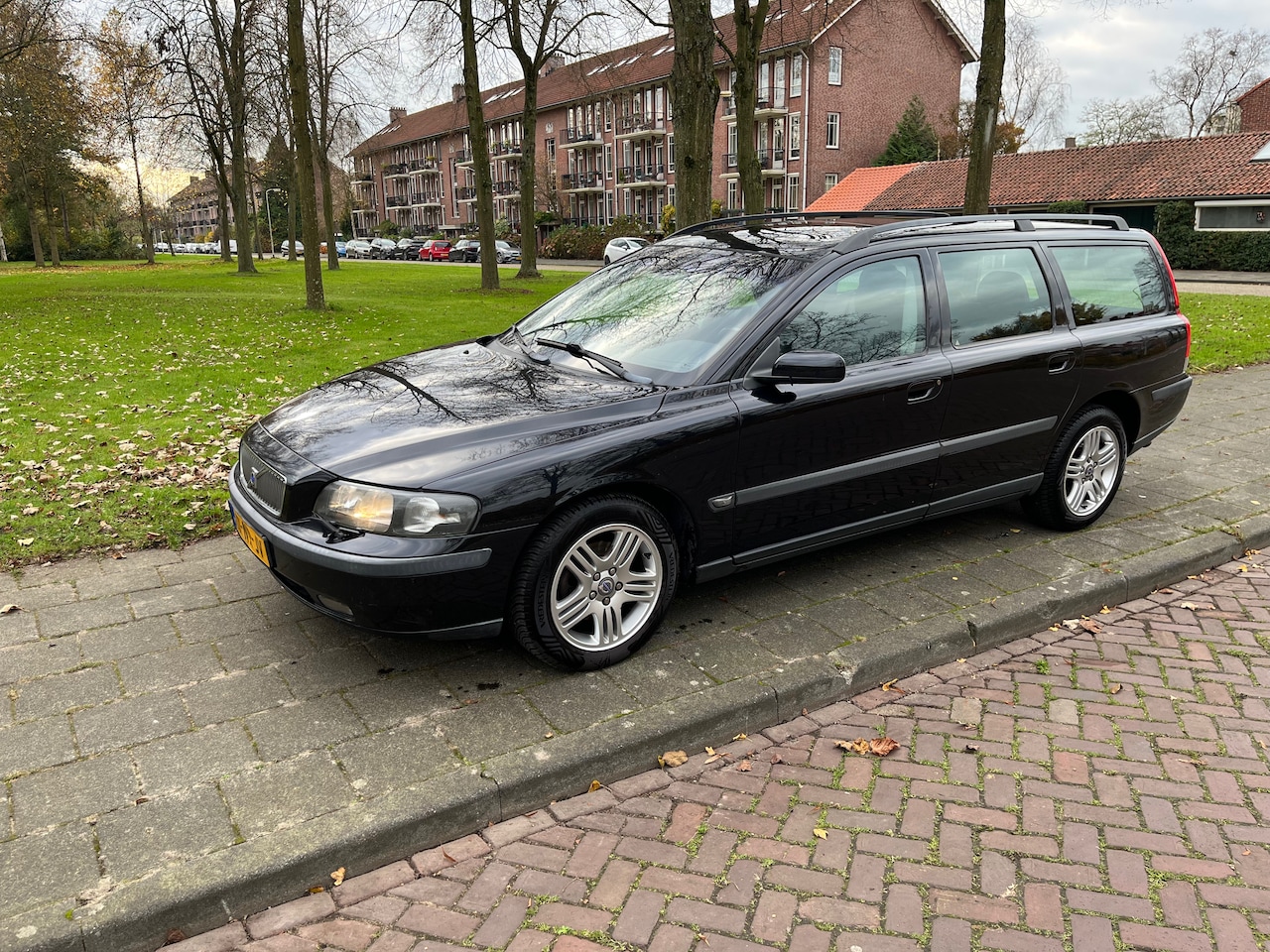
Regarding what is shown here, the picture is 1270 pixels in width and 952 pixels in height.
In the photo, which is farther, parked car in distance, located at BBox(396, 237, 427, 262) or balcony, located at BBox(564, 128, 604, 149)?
balcony, located at BBox(564, 128, 604, 149)

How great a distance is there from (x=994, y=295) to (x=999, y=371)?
17.3 inches

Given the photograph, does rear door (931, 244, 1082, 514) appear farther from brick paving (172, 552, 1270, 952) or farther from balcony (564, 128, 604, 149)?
balcony (564, 128, 604, 149)

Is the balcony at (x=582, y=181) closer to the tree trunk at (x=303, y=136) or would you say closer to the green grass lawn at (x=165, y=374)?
the green grass lawn at (x=165, y=374)

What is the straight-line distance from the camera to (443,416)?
3.75 m

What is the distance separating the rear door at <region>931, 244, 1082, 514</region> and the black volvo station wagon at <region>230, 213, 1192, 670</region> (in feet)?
0.05

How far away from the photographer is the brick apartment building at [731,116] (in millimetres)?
49625

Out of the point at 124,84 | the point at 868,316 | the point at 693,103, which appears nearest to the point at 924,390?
the point at 868,316

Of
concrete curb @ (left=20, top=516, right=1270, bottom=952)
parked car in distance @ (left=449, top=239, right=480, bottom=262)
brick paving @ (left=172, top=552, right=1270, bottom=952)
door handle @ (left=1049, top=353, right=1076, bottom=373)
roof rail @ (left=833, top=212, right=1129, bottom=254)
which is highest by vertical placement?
parked car in distance @ (left=449, top=239, right=480, bottom=262)

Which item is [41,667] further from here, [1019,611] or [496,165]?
[496,165]

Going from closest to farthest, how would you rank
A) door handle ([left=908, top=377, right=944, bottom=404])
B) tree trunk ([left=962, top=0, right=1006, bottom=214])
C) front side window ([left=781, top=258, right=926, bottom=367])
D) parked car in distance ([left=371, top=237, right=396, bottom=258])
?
front side window ([left=781, top=258, right=926, bottom=367]) → door handle ([left=908, top=377, right=944, bottom=404]) → tree trunk ([left=962, top=0, right=1006, bottom=214]) → parked car in distance ([left=371, top=237, right=396, bottom=258])

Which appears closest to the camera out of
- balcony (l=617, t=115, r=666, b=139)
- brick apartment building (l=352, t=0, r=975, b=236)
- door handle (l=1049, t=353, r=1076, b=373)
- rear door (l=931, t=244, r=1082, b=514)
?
rear door (l=931, t=244, r=1082, b=514)

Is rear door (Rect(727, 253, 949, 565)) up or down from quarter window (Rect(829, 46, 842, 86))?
down

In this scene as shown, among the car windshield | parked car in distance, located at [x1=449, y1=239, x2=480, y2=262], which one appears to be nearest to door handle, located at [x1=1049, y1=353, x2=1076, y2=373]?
the car windshield

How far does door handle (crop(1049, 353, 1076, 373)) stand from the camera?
16.4 ft
